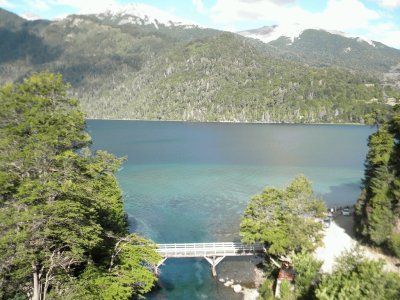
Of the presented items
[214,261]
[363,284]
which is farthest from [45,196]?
[214,261]

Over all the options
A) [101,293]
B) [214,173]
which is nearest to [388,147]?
[101,293]

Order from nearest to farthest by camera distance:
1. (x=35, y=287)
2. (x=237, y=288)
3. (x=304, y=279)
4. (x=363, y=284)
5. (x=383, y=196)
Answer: (x=35, y=287), (x=363, y=284), (x=304, y=279), (x=237, y=288), (x=383, y=196)

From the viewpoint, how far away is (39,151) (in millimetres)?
21516

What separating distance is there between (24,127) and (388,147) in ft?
169

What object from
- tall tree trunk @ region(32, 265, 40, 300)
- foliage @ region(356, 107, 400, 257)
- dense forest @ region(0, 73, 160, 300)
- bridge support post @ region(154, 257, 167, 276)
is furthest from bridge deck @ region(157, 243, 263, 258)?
tall tree trunk @ region(32, 265, 40, 300)

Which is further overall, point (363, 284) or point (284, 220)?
point (284, 220)

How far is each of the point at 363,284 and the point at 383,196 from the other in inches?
1058

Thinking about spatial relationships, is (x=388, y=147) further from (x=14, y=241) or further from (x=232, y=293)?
(x=14, y=241)

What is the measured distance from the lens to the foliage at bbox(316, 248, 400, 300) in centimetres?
2253

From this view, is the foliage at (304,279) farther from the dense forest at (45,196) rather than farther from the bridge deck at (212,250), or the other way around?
the dense forest at (45,196)

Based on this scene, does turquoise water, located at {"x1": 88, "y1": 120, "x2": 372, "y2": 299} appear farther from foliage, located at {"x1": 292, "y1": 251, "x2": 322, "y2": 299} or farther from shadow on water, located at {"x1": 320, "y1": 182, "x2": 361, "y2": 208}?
foliage, located at {"x1": 292, "y1": 251, "x2": 322, "y2": 299}

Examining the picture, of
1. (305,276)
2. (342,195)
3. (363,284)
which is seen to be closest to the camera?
(363,284)

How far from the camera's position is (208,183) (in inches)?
3777

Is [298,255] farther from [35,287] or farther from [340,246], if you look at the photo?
[35,287]
